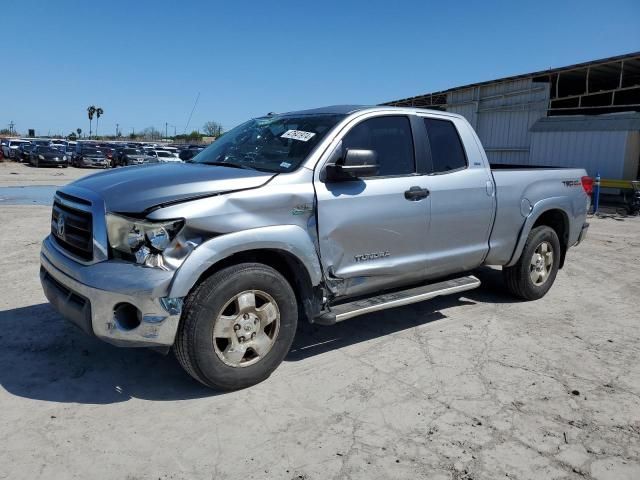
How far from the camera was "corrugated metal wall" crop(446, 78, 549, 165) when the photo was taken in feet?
69.4

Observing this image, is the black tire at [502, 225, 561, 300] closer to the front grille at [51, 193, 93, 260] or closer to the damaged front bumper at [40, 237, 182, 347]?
the damaged front bumper at [40, 237, 182, 347]

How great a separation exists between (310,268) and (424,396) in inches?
46.9

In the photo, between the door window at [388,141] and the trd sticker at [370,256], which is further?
the door window at [388,141]

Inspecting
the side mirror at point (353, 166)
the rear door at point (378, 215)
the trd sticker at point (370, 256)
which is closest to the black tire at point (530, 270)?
the rear door at point (378, 215)

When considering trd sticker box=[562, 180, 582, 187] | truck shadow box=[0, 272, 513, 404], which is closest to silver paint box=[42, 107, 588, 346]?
truck shadow box=[0, 272, 513, 404]

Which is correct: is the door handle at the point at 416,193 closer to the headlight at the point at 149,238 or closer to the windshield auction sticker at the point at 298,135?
the windshield auction sticker at the point at 298,135

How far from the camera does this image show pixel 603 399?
12.2 ft

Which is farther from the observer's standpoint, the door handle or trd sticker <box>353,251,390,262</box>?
the door handle

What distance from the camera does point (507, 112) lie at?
22.5m

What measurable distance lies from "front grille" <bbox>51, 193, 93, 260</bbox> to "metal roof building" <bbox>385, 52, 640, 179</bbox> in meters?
17.7

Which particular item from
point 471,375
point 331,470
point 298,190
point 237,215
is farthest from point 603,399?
point 237,215

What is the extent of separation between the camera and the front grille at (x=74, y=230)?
11.5 ft

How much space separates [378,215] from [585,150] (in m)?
17.1

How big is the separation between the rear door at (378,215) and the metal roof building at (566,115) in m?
15.7
